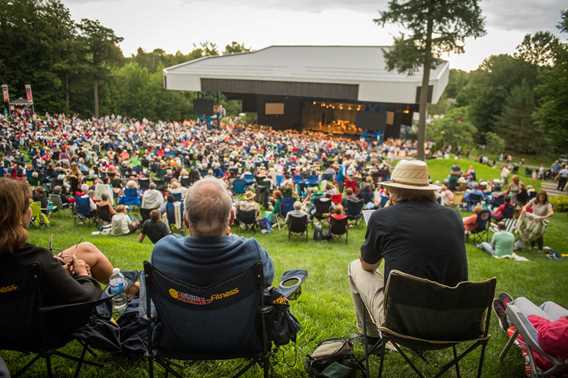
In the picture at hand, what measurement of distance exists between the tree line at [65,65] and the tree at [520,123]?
44.5 meters

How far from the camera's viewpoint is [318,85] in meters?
33.0

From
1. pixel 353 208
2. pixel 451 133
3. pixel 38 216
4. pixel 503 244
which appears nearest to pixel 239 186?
pixel 353 208

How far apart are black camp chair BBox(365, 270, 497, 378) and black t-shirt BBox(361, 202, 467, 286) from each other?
0.19m

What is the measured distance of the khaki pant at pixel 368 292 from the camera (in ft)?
7.41

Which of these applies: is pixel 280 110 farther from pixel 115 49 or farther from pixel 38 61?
pixel 38 61

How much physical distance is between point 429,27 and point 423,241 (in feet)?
62.8

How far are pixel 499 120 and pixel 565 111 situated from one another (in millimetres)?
30456

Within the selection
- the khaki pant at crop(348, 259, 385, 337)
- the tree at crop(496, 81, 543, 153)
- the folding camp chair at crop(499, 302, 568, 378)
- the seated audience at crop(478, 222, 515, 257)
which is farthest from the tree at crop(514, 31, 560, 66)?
the khaki pant at crop(348, 259, 385, 337)

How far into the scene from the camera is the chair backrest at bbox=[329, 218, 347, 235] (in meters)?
8.32

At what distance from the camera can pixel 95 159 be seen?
641 inches

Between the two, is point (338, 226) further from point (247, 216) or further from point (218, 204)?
point (218, 204)

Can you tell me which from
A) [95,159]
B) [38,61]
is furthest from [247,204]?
[38,61]

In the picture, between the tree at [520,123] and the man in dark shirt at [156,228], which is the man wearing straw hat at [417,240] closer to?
the man in dark shirt at [156,228]

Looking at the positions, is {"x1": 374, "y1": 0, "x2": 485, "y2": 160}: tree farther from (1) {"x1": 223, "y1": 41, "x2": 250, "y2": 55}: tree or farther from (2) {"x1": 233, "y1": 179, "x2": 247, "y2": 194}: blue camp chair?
(1) {"x1": 223, "y1": 41, "x2": 250, "y2": 55}: tree
